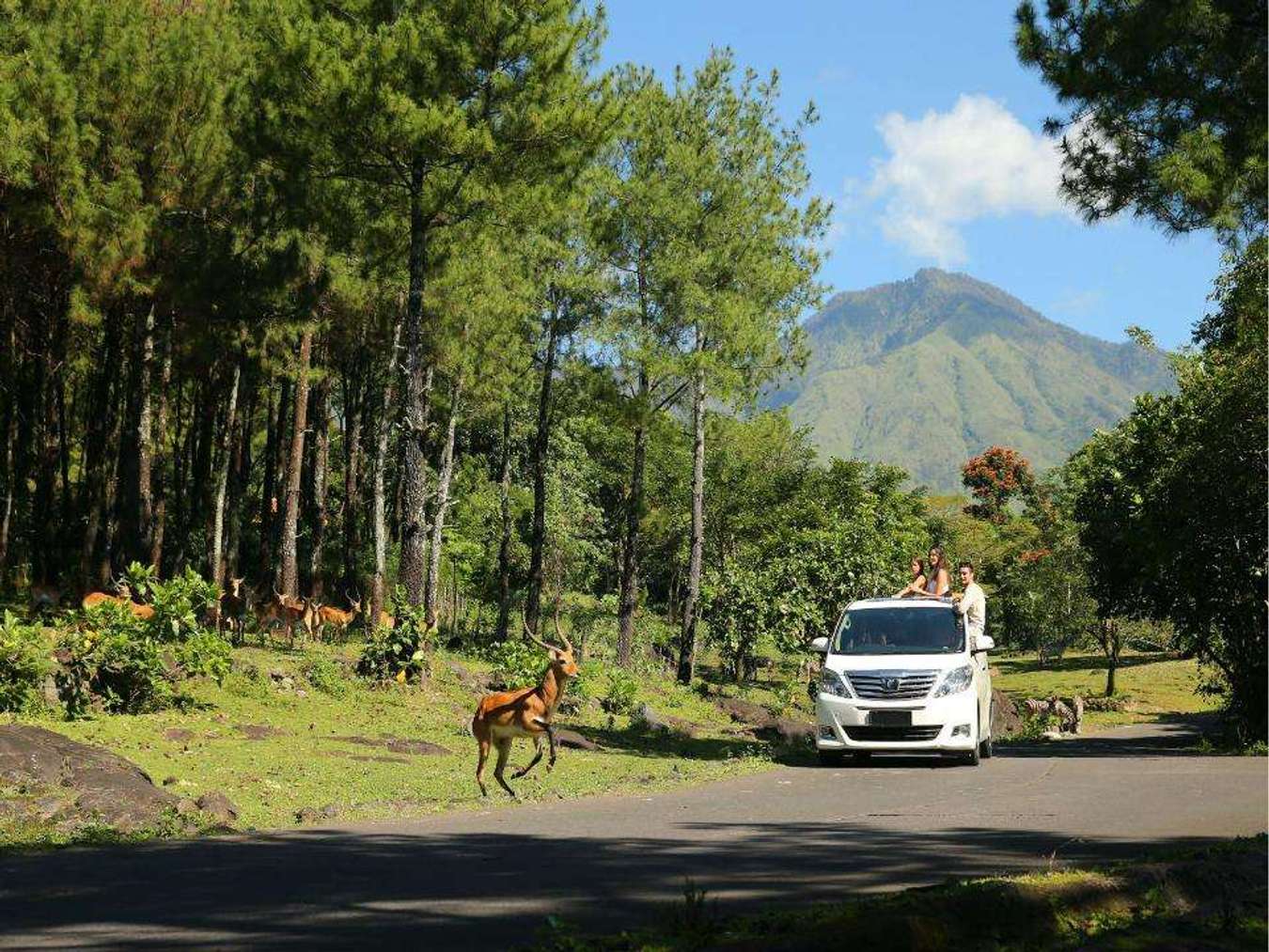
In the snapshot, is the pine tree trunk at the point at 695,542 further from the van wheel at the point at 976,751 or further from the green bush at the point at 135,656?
the van wheel at the point at 976,751

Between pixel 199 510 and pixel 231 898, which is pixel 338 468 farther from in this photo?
pixel 231 898

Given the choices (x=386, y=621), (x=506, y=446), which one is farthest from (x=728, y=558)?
(x=386, y=621)

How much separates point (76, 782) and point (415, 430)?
12879mm

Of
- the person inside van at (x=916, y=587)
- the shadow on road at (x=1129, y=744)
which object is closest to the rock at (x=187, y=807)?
the person inside van at (x=916, y=587)

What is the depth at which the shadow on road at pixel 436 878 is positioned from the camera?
636 centimetres

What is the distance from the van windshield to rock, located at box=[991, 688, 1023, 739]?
1168 centimetres

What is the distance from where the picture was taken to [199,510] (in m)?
45.9

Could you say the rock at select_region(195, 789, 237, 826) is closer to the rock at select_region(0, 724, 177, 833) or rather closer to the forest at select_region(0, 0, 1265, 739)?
the rock at select_region(0, 724, 177, 833)

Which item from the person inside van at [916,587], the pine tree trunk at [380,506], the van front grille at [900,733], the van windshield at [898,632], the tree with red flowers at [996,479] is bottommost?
the van front grille at [900,733]

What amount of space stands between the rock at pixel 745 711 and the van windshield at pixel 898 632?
13.8 metres

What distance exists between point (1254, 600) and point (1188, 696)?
3319 cm

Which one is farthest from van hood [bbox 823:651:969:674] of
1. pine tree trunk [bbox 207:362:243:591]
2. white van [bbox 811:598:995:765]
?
pine tree trunk [bbox 207:362:243:591]

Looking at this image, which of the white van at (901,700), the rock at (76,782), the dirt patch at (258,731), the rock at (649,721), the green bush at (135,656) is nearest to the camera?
the rock at (76,782)

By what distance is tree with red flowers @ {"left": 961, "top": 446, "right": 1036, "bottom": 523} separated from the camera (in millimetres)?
114125
